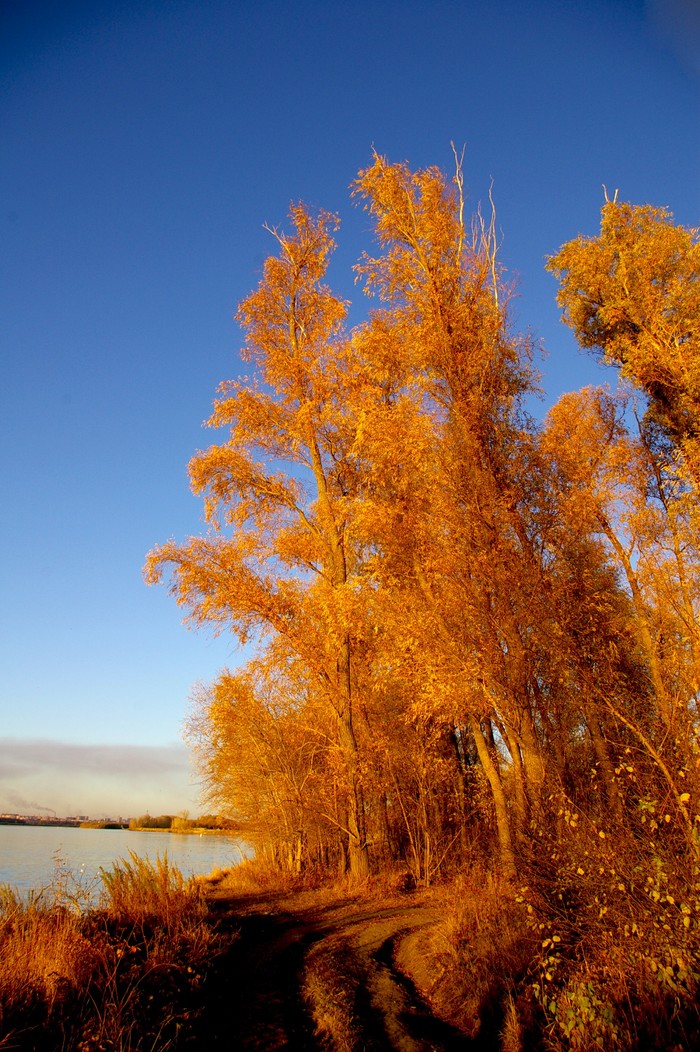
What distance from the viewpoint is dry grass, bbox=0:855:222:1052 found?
12.1 feet

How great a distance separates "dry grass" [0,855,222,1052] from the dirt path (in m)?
0.31

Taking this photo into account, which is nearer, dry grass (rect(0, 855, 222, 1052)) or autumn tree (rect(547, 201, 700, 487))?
dry grass (rect(0, 855, 222, 1052))

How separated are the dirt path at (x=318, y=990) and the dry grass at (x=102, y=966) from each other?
31 cm

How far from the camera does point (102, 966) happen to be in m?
4.59

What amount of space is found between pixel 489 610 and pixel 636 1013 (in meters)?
3.75

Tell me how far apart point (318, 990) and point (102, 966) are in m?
1.75

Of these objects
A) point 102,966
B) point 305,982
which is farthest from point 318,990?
point 102,966

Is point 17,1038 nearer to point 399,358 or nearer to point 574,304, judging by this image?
point 399,358

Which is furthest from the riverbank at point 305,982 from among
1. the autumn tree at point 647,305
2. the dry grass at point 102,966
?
the autumn tree at point 647,305

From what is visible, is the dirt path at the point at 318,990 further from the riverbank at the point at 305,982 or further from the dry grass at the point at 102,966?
the dry grass at the point at 102,966

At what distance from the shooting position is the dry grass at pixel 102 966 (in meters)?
3.68

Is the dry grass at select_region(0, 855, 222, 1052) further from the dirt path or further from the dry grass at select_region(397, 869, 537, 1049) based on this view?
the dry grass at select_region(397, 869, 537, 1049)

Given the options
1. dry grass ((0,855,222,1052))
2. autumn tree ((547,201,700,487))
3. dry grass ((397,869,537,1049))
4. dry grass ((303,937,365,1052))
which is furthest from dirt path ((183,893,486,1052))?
autumn tree ((547,201,700,487))

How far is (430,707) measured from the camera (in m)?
8.70
